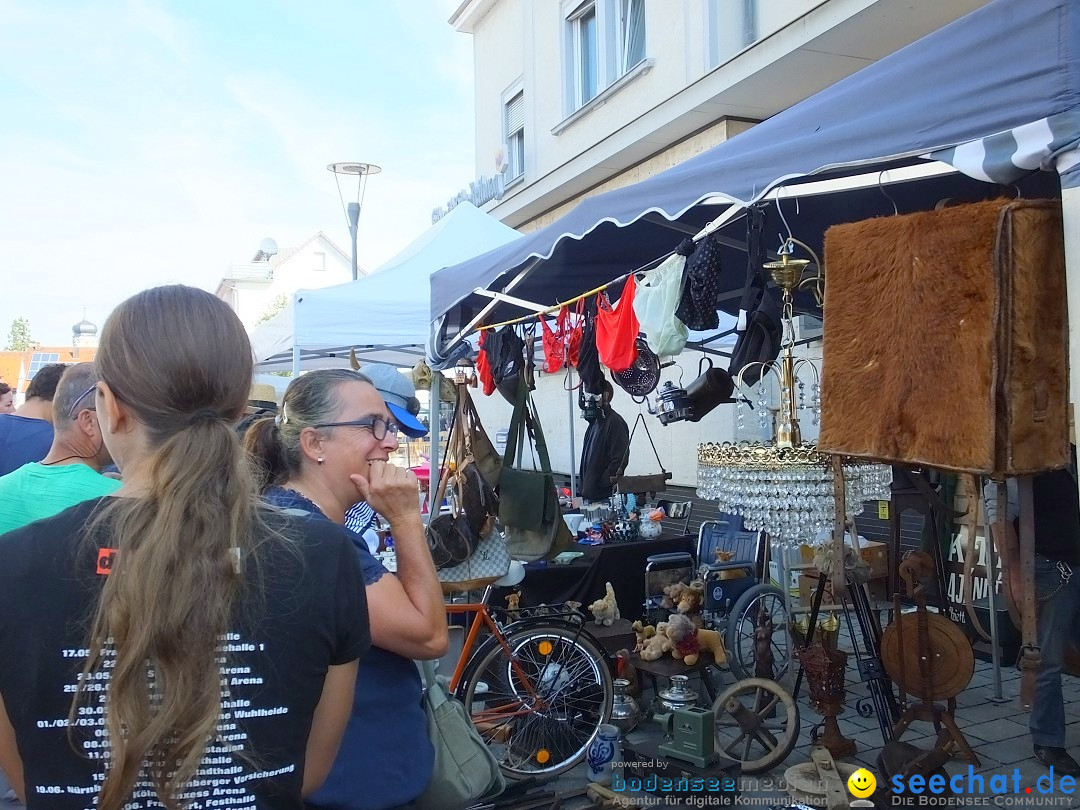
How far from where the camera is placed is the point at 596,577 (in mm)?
4836

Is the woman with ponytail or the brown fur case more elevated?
the brown fur case

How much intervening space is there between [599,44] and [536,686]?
28.0 feet

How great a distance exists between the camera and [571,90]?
10.8 m

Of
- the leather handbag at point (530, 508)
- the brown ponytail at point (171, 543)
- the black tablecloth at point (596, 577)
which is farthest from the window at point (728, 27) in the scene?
the brown ponytail at point (171, 543)

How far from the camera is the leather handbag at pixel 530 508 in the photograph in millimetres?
3873

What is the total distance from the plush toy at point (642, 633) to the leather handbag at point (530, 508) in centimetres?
61

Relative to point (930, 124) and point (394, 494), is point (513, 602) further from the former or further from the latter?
point (930, 124)

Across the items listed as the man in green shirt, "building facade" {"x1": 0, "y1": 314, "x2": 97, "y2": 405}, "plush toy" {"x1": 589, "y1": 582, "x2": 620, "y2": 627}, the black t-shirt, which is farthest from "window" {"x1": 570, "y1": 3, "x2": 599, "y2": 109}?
"building facade" {"x1": 0, "y1": 314, "x2": 97, "y2": 405}

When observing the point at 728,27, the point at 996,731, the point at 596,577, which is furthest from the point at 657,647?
the point at 728,27

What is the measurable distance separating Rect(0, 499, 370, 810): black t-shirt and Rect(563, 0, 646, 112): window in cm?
902

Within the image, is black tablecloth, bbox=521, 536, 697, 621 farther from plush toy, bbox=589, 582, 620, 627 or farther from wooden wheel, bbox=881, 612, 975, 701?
wooden wheel, bbox=881, 612, 975, 701

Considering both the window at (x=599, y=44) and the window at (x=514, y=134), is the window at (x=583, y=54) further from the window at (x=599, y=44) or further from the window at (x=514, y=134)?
the window at (x=514, y=134)

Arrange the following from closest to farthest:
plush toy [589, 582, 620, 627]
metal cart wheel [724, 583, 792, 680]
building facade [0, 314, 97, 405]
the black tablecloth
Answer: plush toy [589, 582, 620, 627], metal cart wheel [724, 583, 792, 680], the black tablecloth, building facade [0, 314, 97, 405]

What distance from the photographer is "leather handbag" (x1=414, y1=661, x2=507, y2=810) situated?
65.6 inches
